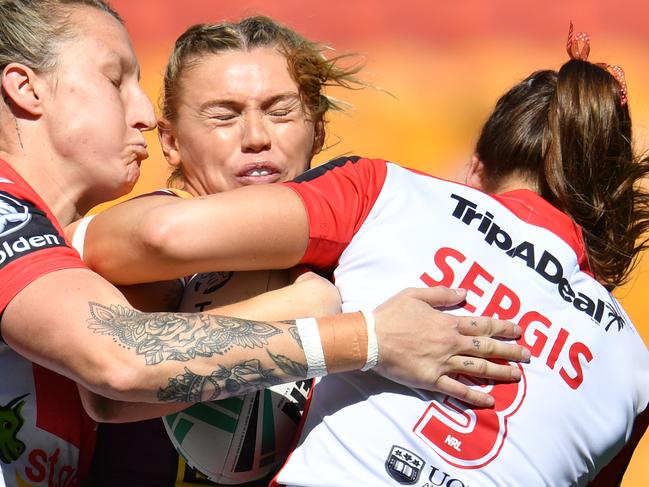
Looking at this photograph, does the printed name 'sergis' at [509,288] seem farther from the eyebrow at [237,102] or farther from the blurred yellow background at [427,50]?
the blurred yellow background at [427,50]

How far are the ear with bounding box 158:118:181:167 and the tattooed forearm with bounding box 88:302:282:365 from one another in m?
1.13

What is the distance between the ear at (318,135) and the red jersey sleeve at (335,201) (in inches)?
30.1

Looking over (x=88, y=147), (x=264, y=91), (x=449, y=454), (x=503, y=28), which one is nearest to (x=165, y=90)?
(x=264, y=91)

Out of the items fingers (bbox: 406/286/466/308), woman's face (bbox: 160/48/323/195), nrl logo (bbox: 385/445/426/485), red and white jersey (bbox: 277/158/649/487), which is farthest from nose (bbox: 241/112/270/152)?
nrl logo (bbox: 385/445/426/485)

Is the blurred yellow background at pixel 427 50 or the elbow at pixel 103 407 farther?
the blurred yellow background at pixel 427 50

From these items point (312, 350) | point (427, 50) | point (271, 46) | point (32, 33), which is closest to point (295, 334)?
point (312, 350)

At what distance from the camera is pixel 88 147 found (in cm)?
260

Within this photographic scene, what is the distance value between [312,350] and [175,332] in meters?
0.31

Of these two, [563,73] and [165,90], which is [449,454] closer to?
[563,73]

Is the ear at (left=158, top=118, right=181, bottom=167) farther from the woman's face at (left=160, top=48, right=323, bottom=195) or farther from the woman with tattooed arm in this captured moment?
the woman with tattooed arm

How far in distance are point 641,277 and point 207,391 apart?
457cm

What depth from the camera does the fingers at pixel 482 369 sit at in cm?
229

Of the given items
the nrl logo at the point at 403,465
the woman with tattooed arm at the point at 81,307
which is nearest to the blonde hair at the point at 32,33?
the woman with tattooed arm at the point at 81,307

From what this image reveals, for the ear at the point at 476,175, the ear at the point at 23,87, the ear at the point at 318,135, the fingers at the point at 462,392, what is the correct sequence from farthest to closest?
the ear at the point at 318,135, the ear at the point at 476,175, the ear at the point at 23,87, the fingers at the point at 462,392
